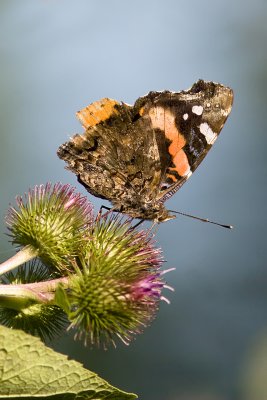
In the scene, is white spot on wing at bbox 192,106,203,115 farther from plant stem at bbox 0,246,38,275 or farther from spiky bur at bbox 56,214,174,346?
plant stem at bbox 0,246,38,275

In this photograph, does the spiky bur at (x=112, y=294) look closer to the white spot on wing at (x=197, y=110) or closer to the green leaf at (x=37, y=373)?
the green leaf at (x=37, y=373)

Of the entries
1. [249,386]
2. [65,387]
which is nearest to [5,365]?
[65,387]

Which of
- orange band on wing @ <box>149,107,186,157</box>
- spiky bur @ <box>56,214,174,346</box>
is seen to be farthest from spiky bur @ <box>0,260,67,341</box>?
orange band on wing @ <box>149,107,186,157</box>

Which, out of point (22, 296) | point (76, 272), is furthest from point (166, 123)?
point (22, 296)

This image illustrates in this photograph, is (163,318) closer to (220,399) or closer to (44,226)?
(220,399)

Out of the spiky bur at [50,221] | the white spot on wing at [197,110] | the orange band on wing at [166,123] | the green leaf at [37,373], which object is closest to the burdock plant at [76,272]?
the spiky bur at [50,221]

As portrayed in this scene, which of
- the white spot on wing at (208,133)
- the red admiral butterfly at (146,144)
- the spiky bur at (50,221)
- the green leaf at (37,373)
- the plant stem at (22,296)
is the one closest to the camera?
the green leaf at (37,373)
